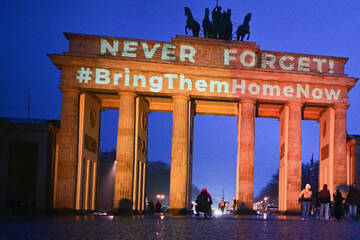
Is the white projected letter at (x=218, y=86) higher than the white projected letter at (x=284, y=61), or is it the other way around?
the white projected letter at (x=284, y=61)

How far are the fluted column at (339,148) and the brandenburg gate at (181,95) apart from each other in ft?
0.25

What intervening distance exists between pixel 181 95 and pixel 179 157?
4.80 metres

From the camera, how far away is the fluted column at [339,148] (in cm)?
3872

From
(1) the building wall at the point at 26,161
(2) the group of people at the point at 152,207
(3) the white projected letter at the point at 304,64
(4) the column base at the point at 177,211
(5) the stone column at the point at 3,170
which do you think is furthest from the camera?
(2) the group of people at the point at 152,207

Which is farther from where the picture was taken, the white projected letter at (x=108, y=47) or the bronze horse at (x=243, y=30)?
the bronze horse at (x=243, y=30)

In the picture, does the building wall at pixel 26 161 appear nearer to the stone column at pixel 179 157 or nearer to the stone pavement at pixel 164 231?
the stone column at pixel 179 157

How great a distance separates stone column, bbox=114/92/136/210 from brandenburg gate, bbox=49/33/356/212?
0.25 ft

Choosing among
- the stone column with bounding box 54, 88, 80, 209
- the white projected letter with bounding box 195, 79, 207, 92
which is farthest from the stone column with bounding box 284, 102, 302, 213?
the stone column with bounding box 54, 88, 80, 209

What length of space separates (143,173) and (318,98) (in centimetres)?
1594

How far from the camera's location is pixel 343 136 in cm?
3916

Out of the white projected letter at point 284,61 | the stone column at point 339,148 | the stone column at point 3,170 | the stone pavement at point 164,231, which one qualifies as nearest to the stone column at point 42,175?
the stone column at point 3,170

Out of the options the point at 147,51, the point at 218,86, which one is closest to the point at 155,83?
the point at 147,51

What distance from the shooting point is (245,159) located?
125 feet

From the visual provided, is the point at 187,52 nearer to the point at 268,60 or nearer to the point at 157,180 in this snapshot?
the point at 268,60
